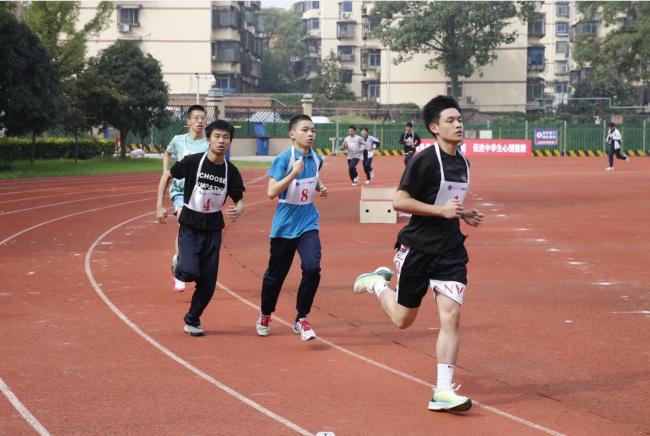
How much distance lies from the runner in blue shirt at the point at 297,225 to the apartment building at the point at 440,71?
7099 cm

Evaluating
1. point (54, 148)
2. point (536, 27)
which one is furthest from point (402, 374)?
point (536, 27)

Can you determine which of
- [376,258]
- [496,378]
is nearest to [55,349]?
[496,378]

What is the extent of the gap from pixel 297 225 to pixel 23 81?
1076 inches

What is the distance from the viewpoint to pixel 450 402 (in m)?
6.22

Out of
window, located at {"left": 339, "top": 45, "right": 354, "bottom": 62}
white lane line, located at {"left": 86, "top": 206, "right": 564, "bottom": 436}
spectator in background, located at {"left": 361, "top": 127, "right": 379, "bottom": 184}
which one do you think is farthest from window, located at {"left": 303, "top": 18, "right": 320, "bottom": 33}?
white lane line, located at {"left": 86, "top": 206, "right": 564, "bottom": 436}

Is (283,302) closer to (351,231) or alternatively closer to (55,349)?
(55,349)

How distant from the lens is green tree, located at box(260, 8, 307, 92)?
106438mm

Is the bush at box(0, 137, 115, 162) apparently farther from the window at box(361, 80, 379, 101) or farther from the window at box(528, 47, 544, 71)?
the window at box(361, 80, 379, 101)

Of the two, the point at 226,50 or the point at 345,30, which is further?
the point at 345,30

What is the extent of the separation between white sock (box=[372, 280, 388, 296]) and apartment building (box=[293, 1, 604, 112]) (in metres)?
72.4

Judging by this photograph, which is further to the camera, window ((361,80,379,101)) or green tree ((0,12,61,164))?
window ((361,80,379,101))

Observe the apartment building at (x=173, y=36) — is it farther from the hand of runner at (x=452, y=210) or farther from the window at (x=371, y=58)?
the hand of runner at (x=452, y=210)

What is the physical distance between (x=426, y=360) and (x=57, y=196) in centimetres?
1957

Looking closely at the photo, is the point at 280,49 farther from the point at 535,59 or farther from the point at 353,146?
the point at 353,146
